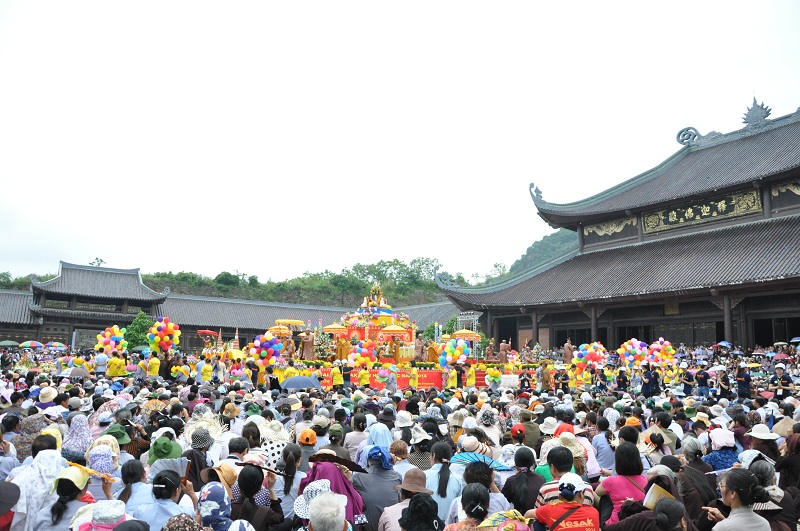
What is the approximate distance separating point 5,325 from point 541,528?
1754 inches

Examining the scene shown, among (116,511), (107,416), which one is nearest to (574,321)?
(107,416)

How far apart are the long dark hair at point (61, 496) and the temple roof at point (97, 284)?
138ft

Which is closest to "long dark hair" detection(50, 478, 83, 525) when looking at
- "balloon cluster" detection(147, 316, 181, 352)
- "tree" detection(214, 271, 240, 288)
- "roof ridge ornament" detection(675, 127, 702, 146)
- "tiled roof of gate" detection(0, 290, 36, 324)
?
"balloon cluster" detection(147, 316, 181, 352)

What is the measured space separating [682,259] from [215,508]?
27.8 m

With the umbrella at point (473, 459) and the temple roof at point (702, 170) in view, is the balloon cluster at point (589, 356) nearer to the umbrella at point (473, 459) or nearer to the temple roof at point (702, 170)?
the temple roof at point (702, 170)

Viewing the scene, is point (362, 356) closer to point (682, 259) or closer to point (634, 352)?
point (634, 352)

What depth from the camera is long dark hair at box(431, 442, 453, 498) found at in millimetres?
5566

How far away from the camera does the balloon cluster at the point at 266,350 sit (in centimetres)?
2064

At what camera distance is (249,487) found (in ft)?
15.4

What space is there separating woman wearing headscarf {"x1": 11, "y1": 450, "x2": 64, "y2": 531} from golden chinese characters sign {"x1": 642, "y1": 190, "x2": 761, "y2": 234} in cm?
2962

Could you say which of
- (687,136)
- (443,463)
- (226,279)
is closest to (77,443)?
(443,463)

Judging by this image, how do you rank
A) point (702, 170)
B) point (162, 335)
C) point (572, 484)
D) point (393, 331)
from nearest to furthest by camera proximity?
1. point (572, 484)
2. point (162, 335)
3. point (393, 331)
4. point (702, 170)

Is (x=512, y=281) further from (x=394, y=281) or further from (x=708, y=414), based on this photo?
(x=394, y=281)

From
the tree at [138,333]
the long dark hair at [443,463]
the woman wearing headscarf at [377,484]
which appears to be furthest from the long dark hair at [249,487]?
the tree at [138,333]
